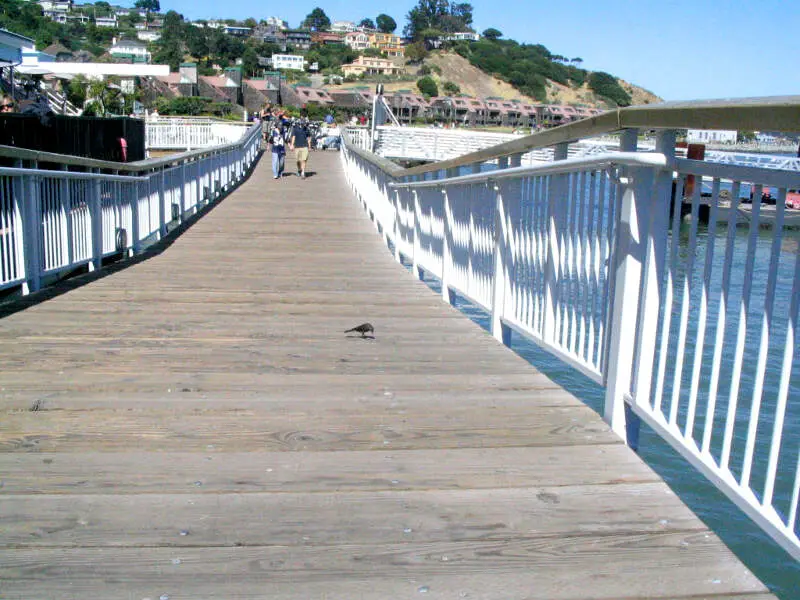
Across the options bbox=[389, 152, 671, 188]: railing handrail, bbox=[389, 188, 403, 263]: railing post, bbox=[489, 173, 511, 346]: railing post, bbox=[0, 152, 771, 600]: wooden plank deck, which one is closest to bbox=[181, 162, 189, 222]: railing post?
bbox=[389, 188, 403, 263]: railing post

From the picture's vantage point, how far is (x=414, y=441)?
3.45 metres

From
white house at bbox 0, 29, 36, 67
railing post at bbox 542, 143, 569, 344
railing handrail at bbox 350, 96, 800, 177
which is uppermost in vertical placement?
white house at bbox 0, 29, 36, 67

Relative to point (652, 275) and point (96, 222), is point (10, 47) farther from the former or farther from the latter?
point (652, 275)

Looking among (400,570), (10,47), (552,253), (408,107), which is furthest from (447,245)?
(408,107)

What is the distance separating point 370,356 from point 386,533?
2.35 metres

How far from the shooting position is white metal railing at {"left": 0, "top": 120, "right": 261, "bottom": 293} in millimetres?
6605

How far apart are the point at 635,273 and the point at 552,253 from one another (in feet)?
3.51

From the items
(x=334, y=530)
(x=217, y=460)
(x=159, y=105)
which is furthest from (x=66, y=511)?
(x=159, y=105)

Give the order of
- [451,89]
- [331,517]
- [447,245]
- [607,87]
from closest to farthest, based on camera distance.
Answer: [331,517], [447,245], [607,87], [451,89]

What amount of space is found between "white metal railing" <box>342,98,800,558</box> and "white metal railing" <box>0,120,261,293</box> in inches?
130

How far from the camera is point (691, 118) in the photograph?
110 inches

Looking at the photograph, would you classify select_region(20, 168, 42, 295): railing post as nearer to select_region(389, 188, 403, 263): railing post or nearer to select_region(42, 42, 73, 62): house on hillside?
select_region(389, 188, 403, 263): railing post

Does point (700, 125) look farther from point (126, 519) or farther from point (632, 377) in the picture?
point (126, 519)

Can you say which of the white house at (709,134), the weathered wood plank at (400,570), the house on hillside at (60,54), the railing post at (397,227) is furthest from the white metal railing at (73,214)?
the house on hillside at (60,54)
